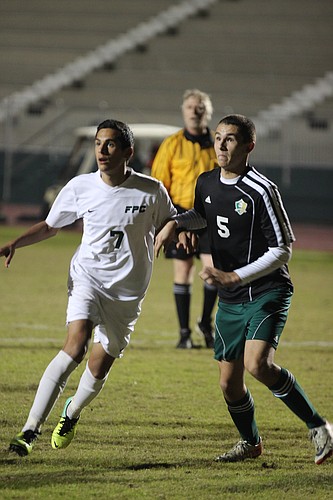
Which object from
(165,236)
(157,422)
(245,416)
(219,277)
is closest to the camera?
(219,277)

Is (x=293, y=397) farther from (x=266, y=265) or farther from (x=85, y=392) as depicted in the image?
(x=85, y=392)

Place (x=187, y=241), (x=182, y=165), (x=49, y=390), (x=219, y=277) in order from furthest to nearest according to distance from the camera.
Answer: (x=182, y=165)
(x=187, y=241)
(x=49, y=390)
(x=219, y=277)

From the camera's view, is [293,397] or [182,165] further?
[182,165]

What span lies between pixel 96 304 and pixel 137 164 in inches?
664

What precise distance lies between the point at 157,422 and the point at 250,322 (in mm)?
1441

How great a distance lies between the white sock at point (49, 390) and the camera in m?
5.54

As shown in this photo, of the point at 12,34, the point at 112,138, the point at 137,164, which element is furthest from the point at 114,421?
the point at 12,34

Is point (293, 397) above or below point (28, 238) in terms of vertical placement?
below

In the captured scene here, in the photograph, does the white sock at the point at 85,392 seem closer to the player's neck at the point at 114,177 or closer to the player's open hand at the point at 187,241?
the player's open hand at the point at 187,241

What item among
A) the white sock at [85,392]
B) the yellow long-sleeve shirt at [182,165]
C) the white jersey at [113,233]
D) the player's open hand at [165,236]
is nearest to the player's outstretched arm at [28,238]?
the white jersey at [113,233]

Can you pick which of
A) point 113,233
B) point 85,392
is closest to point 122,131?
point 113,233

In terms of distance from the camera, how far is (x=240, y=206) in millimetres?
5586

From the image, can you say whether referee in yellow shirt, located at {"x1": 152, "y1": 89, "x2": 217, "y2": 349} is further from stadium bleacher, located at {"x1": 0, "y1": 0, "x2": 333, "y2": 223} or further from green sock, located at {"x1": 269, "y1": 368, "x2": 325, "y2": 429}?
stadium bleacher, located at {"x1": 0, "y1": 0, "x2": 333, "y2": 223}

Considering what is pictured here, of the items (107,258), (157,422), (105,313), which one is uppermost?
(107,258)
